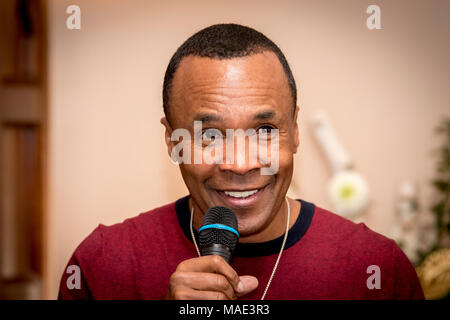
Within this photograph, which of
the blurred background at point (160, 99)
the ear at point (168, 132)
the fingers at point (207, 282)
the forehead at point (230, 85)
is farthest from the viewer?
the blurred background at point (160, 99)

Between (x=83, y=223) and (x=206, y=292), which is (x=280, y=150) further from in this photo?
(x=83, y=223)

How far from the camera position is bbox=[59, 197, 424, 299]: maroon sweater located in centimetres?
111

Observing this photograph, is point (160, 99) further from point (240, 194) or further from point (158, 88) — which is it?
point (240, 194)

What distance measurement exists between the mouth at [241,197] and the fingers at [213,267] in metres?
0.22

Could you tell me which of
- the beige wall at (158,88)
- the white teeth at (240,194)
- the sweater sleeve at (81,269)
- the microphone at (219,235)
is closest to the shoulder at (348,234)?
the beige wall at (158,88)

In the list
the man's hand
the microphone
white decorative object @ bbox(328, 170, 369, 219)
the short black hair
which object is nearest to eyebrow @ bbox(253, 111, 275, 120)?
the short black hair

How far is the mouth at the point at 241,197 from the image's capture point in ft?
3.40

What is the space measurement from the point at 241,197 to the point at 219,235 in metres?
0.17

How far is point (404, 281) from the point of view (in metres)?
1.16

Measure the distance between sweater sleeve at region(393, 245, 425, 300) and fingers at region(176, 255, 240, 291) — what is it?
525 millimetres

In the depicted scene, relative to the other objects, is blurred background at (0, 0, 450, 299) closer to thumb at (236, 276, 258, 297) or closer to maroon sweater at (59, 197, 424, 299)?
maroon sweater at (59, 197, 424, 299)

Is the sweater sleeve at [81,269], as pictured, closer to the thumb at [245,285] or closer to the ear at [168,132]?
the ear at [168,132]

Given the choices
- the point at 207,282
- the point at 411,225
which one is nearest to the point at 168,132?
the point at 207,282

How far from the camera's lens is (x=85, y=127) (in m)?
1.33
